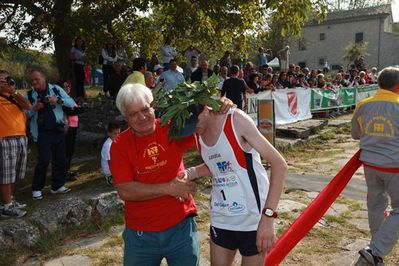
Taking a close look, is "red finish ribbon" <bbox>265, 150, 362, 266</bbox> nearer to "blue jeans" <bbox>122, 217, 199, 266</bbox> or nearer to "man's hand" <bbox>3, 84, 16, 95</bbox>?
"blue jeans" <bbox>122, 217, 199, 266</bbox>

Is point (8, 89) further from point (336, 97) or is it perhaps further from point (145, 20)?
point (336, 97)

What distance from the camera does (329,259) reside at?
4.24m

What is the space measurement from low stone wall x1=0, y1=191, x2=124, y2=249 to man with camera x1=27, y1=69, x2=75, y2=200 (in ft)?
3.95

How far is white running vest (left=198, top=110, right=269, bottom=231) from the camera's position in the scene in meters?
2.49

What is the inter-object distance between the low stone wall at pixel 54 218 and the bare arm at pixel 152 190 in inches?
99.5

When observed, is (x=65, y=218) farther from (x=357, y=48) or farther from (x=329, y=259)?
(x=357, y=48)

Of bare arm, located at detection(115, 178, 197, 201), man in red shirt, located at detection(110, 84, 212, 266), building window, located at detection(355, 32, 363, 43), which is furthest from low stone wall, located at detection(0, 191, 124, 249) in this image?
building window, located at detection(355, 32, 363, 43)

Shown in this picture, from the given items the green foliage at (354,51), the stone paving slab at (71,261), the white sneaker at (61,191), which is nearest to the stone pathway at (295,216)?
the stone paving slab at (71,261)

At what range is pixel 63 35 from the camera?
12688 millimetres

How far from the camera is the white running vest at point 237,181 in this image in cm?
249

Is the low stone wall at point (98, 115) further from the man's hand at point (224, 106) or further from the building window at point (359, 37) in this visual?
the building window at point (359, 37)

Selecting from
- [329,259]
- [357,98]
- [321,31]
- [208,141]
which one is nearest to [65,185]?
[329,259]

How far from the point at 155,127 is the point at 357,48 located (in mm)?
46085

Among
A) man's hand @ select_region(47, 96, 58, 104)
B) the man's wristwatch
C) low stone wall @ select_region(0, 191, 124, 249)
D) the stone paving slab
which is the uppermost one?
man's hand @ select_region(47, 96, 58, 104)
